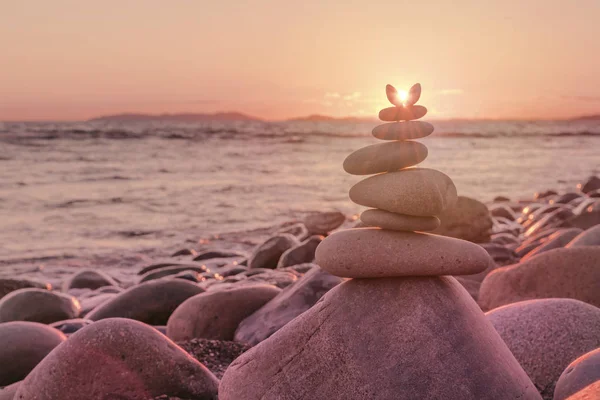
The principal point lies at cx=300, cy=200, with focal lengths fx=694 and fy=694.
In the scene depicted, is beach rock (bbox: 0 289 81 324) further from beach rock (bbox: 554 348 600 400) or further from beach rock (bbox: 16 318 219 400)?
beach rock (bbox: 554 348 600 400)

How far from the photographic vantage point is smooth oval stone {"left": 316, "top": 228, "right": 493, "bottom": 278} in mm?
3834

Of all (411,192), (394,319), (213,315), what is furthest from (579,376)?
(213,315)

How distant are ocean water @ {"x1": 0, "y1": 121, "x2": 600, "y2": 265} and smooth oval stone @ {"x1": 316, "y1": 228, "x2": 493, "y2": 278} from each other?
11.1m

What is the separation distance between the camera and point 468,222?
1266 cm

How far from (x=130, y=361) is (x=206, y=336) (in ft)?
6.44

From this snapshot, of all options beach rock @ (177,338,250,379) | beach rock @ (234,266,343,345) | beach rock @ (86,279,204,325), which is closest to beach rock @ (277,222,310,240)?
beach rock @ (86,279,204,325)

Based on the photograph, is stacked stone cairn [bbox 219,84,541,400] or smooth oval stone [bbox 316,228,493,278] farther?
smooth oval stone [bbox 316,228,493,278]

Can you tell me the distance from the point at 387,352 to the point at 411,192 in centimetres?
88

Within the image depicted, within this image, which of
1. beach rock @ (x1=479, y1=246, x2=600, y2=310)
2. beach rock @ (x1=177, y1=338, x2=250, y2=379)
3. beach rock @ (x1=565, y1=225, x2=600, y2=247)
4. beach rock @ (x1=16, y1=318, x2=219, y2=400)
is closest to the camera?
beach rock @ (x1=16, y1=318, x2=219, y2=400)

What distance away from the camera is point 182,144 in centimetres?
4384

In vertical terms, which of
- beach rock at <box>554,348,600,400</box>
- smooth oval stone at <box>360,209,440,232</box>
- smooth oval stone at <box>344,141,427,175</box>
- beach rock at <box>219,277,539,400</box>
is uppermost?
smooth oval stone at <box>344,141,427,175</box>

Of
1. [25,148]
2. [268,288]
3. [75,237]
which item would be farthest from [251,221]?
[25,148]

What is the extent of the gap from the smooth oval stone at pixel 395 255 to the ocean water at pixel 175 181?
11082mm

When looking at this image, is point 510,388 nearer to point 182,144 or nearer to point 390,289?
point 390,289
